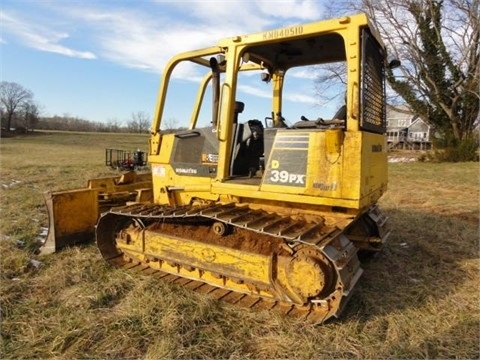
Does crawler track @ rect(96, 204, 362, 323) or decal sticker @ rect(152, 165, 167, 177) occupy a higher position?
decal sticker @ rect(152, 165, 167, 177)

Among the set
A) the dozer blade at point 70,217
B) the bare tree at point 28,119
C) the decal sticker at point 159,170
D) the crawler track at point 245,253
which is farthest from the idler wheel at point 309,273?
the bare tree at point 28,119

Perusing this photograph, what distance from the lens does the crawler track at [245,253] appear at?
3.53 m

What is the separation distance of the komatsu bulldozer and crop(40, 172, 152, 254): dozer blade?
0.02 metres

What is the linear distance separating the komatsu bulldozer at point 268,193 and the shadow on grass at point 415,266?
0.45 m

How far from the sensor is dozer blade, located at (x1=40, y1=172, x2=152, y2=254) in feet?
17.5

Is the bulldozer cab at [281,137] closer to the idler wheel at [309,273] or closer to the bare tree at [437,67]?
the idler wheel at [309,273]

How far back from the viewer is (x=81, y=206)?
5621 mm

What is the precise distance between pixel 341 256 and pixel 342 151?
930 millimetres

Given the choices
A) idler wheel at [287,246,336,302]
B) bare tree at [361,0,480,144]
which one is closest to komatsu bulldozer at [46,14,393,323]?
idler wheel at [287,246,336,302]

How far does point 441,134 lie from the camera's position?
26.7m

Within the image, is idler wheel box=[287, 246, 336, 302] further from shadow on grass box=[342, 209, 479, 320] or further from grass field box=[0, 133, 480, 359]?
shadow on grass box=[342, 209, 479, 320]

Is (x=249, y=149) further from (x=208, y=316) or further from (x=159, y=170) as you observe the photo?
(x=208, y=316)

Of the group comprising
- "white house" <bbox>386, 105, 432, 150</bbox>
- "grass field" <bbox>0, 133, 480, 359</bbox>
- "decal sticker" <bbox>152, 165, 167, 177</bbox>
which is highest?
"white house" <bbox>386, 105, 432, 150</bbox>

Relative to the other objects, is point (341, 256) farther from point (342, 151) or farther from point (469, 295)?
point (469, 295)
